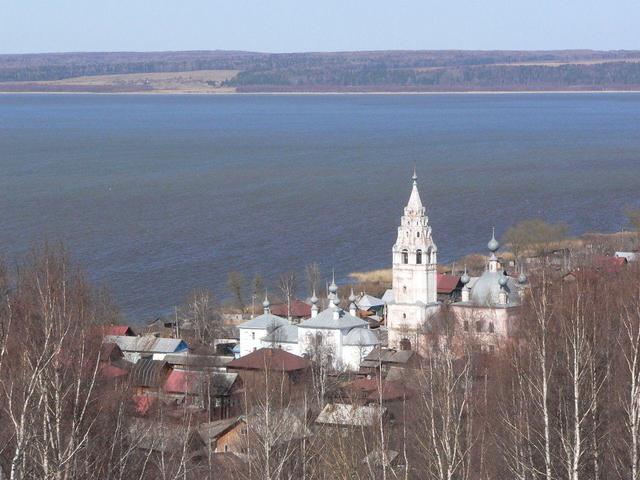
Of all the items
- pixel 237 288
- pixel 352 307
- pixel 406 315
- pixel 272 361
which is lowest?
pixel 237 288

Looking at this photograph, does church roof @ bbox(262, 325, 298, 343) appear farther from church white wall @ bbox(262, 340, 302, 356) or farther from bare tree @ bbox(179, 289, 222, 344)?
bare tree @ bbox(179, 289, 222, 344)

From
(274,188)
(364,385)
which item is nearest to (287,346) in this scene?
(364,385)

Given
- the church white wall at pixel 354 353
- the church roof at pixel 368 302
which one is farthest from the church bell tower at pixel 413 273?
the church roof at pixel 368 302

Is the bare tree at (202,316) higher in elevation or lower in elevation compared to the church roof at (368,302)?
higher

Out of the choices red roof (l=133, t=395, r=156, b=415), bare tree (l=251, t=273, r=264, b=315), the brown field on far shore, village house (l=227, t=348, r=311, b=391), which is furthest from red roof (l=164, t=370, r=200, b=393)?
the brown field on far shore

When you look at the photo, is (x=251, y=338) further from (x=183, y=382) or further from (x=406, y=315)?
(x=183, y=382)

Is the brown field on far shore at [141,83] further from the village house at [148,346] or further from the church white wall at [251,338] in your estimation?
the village house at [148,346]
